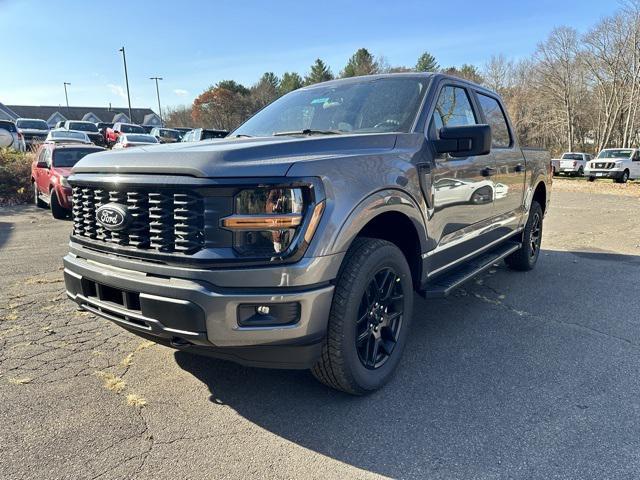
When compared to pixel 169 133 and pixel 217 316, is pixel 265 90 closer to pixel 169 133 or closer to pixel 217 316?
pixel 169 133

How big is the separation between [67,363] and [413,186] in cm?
266

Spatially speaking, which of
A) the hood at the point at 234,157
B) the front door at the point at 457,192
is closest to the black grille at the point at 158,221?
the hood at the point at 234,157

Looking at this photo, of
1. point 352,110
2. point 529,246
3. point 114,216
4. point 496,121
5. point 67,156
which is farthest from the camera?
point 67,156

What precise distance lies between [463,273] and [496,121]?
186 cm

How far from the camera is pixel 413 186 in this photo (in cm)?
297

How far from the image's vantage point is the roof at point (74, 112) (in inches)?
2995

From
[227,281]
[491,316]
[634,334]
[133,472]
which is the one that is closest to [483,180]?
[491,316]

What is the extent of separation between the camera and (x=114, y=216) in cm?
248

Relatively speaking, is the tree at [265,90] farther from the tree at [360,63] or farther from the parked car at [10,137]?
the parked car at [10,137]

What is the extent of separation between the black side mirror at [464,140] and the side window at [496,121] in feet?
4.74

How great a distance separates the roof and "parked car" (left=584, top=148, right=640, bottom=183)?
69.7 meters

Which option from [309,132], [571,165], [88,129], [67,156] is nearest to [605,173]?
[571,165]

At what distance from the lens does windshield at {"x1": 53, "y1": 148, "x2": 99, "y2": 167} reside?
32.9 ft

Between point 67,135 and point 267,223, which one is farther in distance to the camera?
point 67,135
